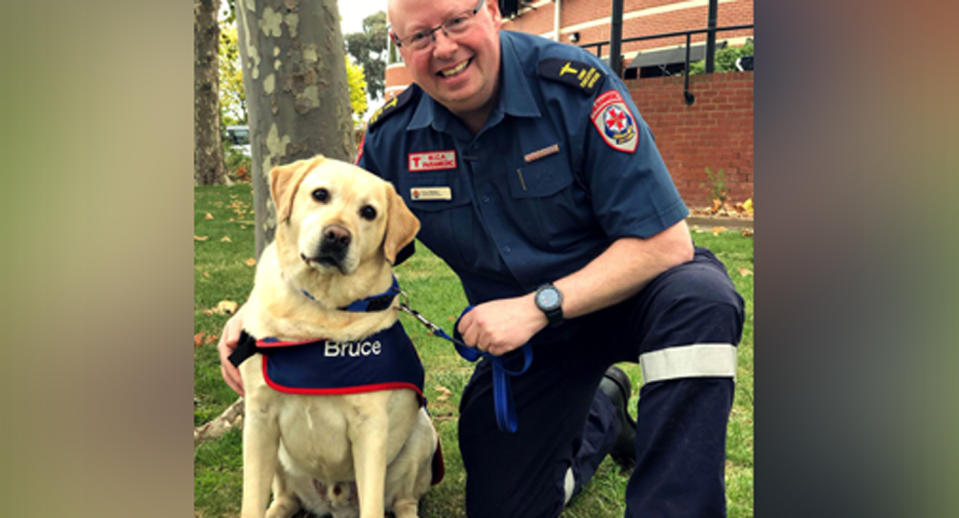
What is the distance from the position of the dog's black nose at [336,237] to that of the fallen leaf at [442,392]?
153cm

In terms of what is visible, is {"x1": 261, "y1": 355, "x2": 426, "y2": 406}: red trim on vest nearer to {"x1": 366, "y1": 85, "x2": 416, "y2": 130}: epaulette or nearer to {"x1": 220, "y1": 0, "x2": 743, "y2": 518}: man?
{"x1": 220, "y1": 0, "x2": 743, "y2": 518}: man

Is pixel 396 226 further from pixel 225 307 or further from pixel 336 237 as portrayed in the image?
pixel 225 307

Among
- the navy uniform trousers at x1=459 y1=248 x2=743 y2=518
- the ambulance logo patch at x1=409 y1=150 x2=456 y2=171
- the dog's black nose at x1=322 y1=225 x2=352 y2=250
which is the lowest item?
the navy uniform trousers at x1=459 y1=248 x2=743 y2=518

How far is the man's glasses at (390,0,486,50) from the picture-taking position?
6.50 feet

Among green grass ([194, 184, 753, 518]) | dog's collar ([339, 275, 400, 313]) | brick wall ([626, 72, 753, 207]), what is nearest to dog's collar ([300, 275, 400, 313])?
dog's collar ([339, 275, 400, 313])

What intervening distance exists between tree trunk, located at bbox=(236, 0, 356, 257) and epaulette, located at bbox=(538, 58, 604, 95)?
0.78 meters

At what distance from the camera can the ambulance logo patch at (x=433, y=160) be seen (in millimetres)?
2270

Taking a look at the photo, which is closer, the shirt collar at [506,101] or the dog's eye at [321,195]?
the dog's eye at [321,195]

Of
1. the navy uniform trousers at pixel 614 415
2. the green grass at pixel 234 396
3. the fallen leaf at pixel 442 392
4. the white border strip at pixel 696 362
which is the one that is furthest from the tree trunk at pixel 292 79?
the white border strip at pixel 696 362

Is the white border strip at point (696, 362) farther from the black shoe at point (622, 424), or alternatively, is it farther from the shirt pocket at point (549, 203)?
the black shoe at point (622, 424)

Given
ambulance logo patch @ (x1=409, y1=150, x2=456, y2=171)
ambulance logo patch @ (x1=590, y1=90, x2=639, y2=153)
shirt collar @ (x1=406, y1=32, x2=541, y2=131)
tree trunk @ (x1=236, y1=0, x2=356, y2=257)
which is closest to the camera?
ambulance logo patch @ (x1=590, y1=90, x2=639, y2=153)
